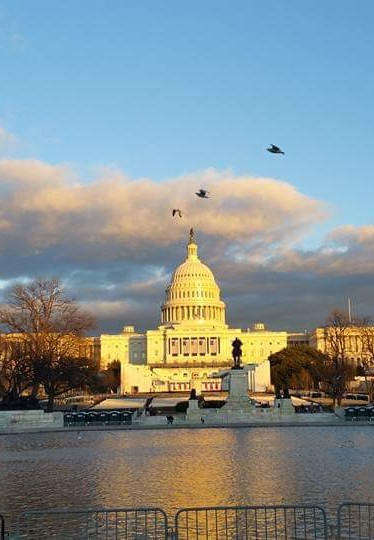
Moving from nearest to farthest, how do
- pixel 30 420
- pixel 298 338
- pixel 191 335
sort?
pixel 30 420, pixel 191 335, pixel 298 338

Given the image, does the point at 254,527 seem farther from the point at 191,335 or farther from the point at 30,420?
the point at 191,335

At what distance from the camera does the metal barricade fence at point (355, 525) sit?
13227mm

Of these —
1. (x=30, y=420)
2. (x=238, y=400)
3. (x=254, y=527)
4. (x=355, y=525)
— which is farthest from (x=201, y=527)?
(x=238, y=400)

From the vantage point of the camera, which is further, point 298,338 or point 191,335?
point 298,338

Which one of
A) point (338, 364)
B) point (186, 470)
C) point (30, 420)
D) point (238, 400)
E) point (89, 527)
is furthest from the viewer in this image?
point (338, 364)

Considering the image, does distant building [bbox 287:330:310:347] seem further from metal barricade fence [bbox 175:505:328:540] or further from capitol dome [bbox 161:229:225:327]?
metal barricade fence [bbox 175:505:328:540]

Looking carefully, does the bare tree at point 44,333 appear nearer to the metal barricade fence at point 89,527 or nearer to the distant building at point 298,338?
the metal barricade fence at point 89,527

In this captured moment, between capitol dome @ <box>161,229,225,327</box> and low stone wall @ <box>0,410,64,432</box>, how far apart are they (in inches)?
5000

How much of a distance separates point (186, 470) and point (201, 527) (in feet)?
26.9

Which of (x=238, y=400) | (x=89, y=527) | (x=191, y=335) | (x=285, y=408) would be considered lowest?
(x=89, y=527)

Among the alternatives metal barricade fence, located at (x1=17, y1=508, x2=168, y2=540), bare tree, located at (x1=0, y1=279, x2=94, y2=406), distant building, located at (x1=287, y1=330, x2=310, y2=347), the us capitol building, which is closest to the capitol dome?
the us capitol building

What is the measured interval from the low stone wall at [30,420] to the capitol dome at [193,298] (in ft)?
417

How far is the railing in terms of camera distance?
13.3 meters

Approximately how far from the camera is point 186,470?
2278 centimetres
